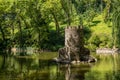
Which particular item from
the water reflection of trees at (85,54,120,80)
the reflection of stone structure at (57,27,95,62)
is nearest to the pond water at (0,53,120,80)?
the water reflection of trees at (85,54,120,80)

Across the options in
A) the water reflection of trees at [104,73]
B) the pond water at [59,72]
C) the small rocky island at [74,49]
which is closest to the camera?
the water reflection of trees at [104,73]

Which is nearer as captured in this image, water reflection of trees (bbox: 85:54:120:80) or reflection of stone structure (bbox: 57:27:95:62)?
water reflection of trees (bbox: 85:54:120:80)

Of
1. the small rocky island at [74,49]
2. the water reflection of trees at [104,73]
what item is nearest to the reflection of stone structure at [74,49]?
the small rocky island at [74,49]

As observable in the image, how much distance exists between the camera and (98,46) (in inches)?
4515

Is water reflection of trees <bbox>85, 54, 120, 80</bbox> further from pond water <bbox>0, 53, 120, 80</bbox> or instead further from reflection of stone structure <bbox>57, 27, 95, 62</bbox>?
reflection of stone structure <bbox>57, 27, 95, 62</bbox>

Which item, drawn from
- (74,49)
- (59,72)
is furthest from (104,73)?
(74,49)

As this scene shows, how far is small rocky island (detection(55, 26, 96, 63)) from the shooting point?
63.0 m

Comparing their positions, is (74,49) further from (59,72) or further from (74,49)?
(59,72)

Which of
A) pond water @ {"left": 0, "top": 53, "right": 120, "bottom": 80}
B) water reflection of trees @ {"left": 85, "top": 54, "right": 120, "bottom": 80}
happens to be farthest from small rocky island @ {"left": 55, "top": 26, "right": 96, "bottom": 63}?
water reflection of trees @ {"left": 85, "top": 54, "right": 120, "bottom": 80}

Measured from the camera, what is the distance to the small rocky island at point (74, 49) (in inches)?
2479

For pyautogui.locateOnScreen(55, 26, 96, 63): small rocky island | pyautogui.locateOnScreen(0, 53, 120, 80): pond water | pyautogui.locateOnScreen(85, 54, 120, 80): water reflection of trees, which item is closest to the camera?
pyautogui.locateOnScreen(85, 54, 120, 80): water reflection of trees

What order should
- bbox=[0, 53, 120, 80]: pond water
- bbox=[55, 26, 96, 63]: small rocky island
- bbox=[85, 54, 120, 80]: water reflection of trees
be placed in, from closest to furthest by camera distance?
bbox=[85, 54, 120, 80]: water reflection of trees < bbox=[0, 53, 120, 80]: pond water < bbox=[55, 26, 96, 63]: small rocky island

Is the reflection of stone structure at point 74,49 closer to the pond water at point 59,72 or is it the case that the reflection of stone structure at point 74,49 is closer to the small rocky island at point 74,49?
the small rocky island at point 74,49

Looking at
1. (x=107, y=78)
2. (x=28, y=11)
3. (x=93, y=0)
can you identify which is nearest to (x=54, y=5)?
(x=28, y=11)
